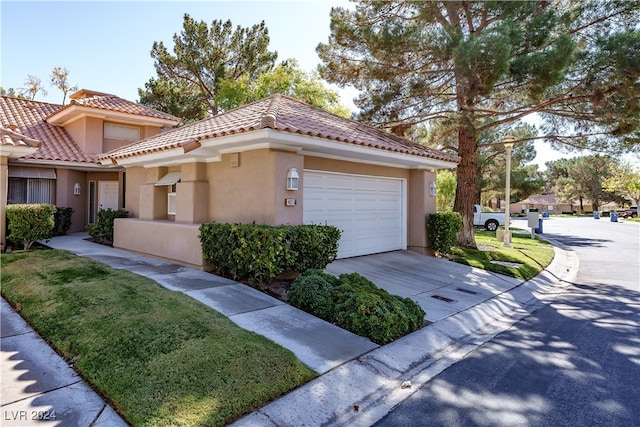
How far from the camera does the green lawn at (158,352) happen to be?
373 centimetres

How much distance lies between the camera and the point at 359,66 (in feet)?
55.0

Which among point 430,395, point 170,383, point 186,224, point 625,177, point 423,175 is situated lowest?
point 430,395

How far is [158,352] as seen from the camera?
14.9 ft

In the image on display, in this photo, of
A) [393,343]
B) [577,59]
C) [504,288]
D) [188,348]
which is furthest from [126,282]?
[577,59]

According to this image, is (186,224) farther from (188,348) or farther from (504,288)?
Answer: (504,288)

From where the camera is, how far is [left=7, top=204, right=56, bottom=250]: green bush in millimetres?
12266

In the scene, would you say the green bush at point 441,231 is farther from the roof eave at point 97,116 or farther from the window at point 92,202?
the window at point 92,202

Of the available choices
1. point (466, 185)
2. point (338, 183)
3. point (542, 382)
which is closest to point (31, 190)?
point (338, 183)

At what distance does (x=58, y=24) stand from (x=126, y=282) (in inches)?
442

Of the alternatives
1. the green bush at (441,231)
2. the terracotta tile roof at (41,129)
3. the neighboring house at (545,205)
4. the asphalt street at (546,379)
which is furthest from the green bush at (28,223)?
the neighboring house at (545,205)

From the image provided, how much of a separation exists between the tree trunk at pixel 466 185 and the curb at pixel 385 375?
8.05m

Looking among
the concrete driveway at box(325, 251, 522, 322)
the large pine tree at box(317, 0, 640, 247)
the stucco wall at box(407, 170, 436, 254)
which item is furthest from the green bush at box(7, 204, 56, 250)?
the large pine tree at box(317, 0, 640, 247)

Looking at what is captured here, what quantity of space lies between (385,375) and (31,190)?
18390 mm

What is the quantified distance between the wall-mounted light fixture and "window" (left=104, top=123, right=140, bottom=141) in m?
14.7
